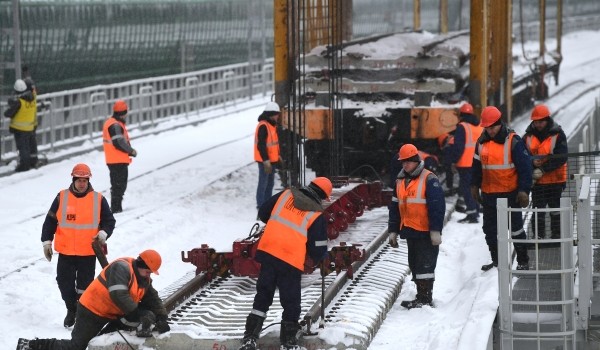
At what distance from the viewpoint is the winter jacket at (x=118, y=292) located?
9961 mm

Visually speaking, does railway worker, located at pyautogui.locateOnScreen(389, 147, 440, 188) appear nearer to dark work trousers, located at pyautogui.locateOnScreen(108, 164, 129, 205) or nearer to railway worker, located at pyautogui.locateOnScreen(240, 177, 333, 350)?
dark work trousers, located at pyautogui.locateOnScreen(108, 164, 129, 205)

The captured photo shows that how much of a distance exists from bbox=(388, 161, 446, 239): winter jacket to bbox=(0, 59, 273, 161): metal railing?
10699 mm

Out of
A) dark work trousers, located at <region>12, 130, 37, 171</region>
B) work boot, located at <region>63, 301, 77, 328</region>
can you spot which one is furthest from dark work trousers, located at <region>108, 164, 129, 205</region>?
work boot, located at <region>63, 301, 77, 328</region>

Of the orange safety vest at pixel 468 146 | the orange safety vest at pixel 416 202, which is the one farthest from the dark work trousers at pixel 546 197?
the orange safety vest at pixel 468 146

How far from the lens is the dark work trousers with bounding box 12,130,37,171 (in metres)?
20.5

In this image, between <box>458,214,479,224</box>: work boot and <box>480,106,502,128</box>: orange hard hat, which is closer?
<box>480,106,502,128</box>: orange hard hat

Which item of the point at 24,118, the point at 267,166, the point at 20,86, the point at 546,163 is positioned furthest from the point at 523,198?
the point at 24,118

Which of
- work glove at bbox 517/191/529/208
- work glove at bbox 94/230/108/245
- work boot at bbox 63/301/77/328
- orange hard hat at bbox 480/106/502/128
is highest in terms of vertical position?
orange hard hat at bbox 480/106/502/128

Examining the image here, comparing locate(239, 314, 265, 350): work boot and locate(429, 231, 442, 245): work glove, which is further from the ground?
locate(429, 231, 442, 245): work glove

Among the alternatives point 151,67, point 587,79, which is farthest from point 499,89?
point 587,79

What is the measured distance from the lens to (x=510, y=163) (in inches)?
501

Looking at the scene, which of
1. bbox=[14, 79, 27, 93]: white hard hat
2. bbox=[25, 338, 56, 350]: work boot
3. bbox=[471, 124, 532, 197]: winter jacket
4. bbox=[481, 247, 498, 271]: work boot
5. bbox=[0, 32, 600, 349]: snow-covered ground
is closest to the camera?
bbox=[25, 338, 56, 350]: work boot

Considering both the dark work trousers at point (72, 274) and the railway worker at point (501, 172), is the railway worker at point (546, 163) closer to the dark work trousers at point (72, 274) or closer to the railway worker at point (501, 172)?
the railway worker at point (501, 172)

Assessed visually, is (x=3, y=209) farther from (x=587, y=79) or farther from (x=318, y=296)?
(x=587, y=79)
